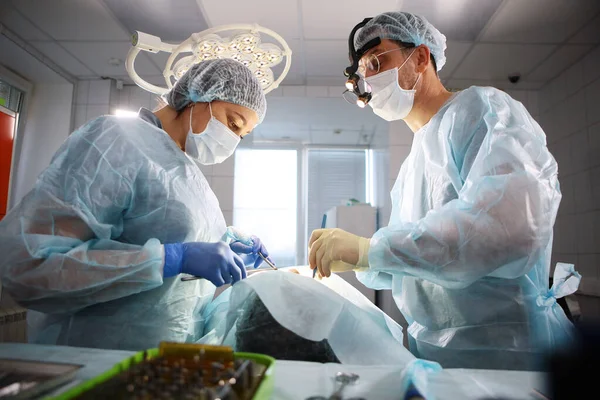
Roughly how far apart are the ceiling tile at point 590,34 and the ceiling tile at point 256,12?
6.15ft

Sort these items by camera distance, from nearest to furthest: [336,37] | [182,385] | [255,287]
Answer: [182,385] < [255,287] < [336,37]

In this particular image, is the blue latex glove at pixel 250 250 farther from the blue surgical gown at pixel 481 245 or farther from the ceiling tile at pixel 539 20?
the ceiling tile at pixel 539 20

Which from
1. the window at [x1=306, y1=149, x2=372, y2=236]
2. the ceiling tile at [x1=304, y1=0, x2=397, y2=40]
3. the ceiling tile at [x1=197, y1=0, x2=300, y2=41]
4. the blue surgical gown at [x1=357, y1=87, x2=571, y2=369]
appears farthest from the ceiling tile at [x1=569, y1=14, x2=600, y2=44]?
the window at [x1=306, y1=149, x2=372, y2=236]

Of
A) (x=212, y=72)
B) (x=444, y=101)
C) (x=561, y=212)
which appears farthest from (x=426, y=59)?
(x=561, y=212)

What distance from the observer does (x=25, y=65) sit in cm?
277

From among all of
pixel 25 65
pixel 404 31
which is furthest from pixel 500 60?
pixel 25 65

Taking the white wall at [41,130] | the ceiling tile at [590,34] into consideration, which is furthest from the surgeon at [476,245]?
the white wall at [41,130]

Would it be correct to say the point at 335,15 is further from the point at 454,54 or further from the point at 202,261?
the point at 202,261

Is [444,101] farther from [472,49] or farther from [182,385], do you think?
[472,49]

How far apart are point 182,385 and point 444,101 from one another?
1.13 metres

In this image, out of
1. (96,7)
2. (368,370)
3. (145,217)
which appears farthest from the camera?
(96,7)

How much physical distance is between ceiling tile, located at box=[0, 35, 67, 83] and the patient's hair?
9.11 feet

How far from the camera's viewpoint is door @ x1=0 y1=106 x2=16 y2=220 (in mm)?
2262

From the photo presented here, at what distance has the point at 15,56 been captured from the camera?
103 inches
